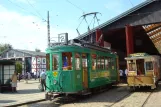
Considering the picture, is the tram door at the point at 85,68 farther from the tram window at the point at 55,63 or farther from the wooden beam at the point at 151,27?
the wooden beam at the point at 151,27

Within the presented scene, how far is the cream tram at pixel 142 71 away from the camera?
66.2 feet

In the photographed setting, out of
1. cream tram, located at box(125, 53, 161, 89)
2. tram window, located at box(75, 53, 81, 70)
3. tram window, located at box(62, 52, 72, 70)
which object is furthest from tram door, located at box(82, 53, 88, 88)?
cream tram, located at box(125, 53, 161, 89)

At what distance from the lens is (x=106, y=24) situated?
30781 mm

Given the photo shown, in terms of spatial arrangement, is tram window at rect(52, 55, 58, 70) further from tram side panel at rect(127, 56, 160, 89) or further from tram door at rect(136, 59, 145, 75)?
tram door at rect(136, 59, 145, 75)

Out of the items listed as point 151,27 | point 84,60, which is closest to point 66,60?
point 84,60

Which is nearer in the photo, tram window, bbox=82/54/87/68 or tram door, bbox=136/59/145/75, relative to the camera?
tram window, bbox=82/54/87/68

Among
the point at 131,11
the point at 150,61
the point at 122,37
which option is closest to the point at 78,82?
the point at 150,61

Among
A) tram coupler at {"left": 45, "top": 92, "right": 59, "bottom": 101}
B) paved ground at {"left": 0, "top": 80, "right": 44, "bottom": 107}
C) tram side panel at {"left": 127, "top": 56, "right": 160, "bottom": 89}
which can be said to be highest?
tram side panel at {"left": 127, "top": 56, "right": 160, "bottom": 89}

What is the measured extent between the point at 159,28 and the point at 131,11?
682 cm

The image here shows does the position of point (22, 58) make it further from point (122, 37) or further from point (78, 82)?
point (78, 82)

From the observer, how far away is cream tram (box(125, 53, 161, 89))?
20184 mm

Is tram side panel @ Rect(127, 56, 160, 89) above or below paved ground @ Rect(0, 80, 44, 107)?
above

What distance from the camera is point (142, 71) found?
846 inches

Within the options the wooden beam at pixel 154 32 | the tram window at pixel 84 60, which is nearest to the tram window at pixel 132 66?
the tram window at pixel 84 60
